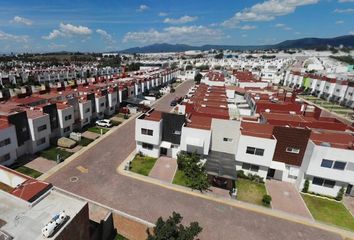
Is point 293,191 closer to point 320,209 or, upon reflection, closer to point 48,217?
point 320,209

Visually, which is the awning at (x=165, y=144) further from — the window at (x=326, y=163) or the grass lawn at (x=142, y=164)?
the window at (x=326, y=163)

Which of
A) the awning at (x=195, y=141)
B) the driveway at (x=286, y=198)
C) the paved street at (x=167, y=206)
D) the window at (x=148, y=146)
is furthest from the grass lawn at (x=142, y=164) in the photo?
the driveway at (x=286, y=198)

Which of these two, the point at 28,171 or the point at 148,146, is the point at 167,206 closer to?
the point at 148,146

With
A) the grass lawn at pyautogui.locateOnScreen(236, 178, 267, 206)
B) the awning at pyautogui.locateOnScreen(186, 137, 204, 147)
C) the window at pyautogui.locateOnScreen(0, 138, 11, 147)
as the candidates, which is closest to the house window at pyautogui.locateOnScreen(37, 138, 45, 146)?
the window at pyautogui.locateOnScreen(0, 138, 11, 147)

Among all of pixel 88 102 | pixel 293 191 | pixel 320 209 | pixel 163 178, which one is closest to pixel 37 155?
pixel 88 102

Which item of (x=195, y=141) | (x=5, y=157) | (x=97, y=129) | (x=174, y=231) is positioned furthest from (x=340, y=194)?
(x=5, y=157)
